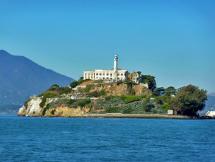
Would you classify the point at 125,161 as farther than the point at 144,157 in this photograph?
No

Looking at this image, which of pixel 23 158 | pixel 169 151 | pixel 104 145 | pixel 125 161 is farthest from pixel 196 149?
pixel 23 158

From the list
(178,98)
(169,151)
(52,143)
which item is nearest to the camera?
(169,151)

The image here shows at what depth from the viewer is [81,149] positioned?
62094 millimetres

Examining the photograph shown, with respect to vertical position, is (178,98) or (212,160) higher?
(178,98)

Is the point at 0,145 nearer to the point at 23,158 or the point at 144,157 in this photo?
the point at 23,158

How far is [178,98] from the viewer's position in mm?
197750

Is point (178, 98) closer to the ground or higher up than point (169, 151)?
higher up

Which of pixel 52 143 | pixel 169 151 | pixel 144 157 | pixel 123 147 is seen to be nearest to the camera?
pixel 144 157

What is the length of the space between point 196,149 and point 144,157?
10355 mm

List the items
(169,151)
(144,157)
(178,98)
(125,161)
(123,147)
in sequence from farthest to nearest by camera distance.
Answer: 1. (178,98)
2. (123,147)
3. (169,151)
4. (144,157)
5. (125,161)

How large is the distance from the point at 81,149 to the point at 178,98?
137654 mm

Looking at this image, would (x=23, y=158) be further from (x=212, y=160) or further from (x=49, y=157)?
(x=212, y=160)

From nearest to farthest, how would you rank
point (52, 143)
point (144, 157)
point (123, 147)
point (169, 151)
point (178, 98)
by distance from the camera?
1. point (144, 157)
2. point (169, 151)
3. point (123, 147)
4. point (52, 143)
5. point (178, 98)

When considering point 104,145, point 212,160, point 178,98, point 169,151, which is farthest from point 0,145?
point 178,98
